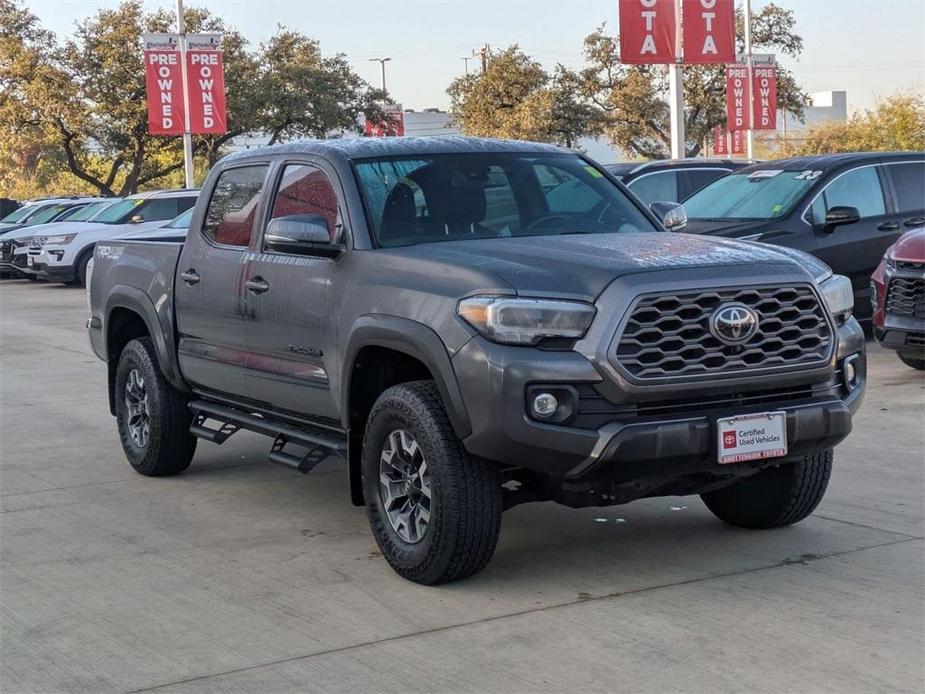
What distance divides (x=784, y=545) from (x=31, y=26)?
42351 millimetres

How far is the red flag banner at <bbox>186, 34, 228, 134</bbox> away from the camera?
1207 inches

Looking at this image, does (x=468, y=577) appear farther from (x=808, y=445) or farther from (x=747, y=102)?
(x=747, y=102)

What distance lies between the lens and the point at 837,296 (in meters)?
5.80

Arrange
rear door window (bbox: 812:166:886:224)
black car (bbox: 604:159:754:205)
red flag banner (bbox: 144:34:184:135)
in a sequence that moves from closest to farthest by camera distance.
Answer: rear door window (bbox: 812:166:886:224), black car (bbox: 604:159:754:205), red flag banner (bbox: 144:34:184:135)

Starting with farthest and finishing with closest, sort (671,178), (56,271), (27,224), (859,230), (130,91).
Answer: (130,91), (27,224), (56,271), (671,178), (859,230)

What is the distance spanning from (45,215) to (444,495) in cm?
2760

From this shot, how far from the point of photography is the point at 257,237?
699cm

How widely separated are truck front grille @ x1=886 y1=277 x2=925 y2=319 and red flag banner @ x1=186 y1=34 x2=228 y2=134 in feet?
72.9

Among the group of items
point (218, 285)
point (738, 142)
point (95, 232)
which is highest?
point (738, 142)

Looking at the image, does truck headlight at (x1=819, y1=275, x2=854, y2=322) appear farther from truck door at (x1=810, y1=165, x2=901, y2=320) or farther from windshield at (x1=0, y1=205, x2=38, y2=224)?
windshield at (x1=0, y1=205, x2=38, y2=224)

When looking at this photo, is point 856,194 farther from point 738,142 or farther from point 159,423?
point 738,142

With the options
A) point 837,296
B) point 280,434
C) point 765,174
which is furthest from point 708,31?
point 837,296

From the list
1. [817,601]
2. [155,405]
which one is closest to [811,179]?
[155,405]

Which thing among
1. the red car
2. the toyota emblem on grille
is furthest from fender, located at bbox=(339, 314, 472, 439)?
the red car
